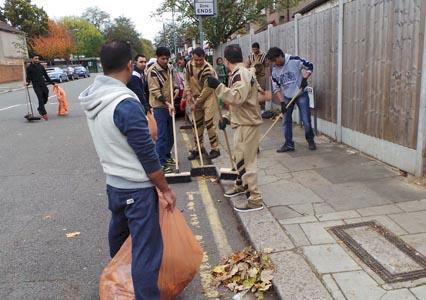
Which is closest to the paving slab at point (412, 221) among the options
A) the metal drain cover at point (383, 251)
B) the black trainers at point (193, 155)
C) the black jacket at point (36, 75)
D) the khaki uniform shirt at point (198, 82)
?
the metal drain cover at point (383, 251)

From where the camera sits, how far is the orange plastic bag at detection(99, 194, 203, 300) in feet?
10.0

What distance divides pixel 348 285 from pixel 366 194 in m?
2.04

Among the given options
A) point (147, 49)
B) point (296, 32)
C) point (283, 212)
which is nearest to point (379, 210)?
point (283, 212)

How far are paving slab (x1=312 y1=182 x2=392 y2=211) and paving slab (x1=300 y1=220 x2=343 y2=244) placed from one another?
1.44 feet

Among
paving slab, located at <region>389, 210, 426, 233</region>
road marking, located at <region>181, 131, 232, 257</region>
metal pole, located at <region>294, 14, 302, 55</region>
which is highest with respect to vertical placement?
metal pole, located at <region>294, 14, 302, 55</region>

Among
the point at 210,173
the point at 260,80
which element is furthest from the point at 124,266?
the point at 260,80

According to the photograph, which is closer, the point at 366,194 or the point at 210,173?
the point at 366,194

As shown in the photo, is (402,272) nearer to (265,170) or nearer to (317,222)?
(317,222)

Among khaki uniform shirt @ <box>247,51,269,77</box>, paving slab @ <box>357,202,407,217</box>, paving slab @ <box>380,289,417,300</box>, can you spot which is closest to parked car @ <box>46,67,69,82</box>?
khaki uniform shirt @ <box>247,51,269,77</box>

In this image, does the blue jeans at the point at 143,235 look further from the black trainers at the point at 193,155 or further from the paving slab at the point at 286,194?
the black trainers at the point at 193,155

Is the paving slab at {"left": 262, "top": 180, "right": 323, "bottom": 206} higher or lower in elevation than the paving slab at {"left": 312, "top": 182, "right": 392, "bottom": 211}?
lower

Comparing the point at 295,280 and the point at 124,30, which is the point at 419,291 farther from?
the point at 124,30

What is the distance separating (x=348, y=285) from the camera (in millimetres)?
3182

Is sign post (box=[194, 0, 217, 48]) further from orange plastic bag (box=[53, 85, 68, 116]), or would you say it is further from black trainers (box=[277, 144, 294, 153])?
orange plastic bag (box=[53, 85, 68, 116])
